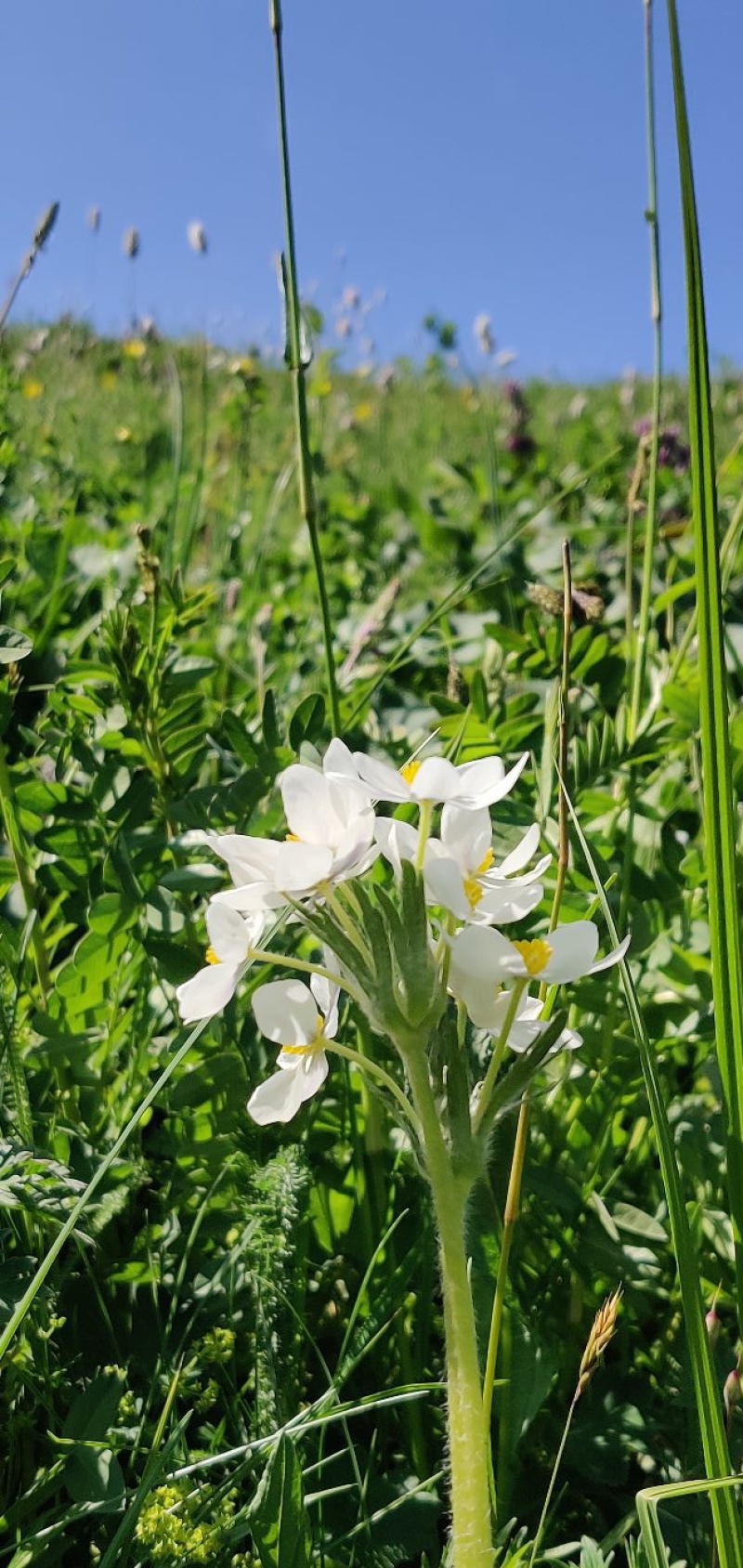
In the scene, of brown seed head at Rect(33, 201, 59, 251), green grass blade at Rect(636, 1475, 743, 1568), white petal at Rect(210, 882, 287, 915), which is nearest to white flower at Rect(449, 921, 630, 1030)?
white petal at Rect(210, 882, 287, 915)

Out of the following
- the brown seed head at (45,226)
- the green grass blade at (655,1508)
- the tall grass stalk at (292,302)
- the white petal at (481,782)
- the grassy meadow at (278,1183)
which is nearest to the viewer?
the green grass blade at (655,1508)

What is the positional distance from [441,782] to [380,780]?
34 millimetres

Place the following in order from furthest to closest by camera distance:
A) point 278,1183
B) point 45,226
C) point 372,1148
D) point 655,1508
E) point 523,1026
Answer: point 45,226
point 372,1148
point 278,1183
point 523,1026
point 655,1508

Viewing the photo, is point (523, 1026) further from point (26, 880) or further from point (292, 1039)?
point (26, 880)

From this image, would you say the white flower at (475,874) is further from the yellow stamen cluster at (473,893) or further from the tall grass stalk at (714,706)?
the tall grass stalk at (714,706)

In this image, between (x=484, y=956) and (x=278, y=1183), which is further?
(x=278, y=1183)

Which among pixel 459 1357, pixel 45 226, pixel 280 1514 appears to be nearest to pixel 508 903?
pixel 459 1357

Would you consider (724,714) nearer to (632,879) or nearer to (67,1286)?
(632,879)

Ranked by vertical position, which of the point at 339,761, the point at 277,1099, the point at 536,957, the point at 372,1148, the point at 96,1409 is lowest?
the point at 96,1409

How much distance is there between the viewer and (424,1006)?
0.61 meters

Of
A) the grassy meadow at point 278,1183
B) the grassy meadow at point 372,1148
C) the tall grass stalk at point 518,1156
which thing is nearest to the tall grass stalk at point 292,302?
the grassy meadow at point 372,1148

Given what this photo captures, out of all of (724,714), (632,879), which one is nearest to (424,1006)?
(724,714)

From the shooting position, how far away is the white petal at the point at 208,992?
0.66 m

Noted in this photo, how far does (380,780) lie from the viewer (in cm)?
65
